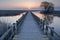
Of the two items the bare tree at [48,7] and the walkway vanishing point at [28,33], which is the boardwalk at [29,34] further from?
the bare tree at [48,7]

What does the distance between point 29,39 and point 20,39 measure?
0.51 meters

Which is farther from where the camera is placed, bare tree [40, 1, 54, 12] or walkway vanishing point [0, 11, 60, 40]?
bare tree [40, 1, 54, 12]

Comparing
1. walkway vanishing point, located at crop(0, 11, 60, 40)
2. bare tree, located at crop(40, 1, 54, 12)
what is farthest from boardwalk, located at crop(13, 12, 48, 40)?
bare tree, located at crop(40, 1, 54, 12)

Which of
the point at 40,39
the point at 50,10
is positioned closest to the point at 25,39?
the point at 40,39

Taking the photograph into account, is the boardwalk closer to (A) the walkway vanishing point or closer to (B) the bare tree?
(A) the walkway vanishing point

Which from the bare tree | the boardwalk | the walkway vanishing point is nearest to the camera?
the walkway vanishing point

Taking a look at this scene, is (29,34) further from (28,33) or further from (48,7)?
(48,7)

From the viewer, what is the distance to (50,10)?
93500 mm

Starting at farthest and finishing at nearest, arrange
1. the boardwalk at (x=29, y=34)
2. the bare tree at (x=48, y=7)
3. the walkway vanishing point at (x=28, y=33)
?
the bare tree at (x=48, y=7) < the boardwalk at (x=29, y=34) < the walkway vanishing point at (x=28, y=33)

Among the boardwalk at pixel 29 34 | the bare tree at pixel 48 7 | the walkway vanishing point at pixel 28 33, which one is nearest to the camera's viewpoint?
the walkway vanishing point at pixel 28 33

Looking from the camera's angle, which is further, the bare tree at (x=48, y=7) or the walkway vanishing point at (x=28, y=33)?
the bare tree at (x=48, y=7)

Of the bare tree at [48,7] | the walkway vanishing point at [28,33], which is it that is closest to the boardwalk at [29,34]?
the walkway vanishing point at [28,33]

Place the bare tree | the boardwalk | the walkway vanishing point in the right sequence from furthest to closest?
the bare tree → the boardwalk → the walkway vanishing point

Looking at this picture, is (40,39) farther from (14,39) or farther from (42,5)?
(42,5)
